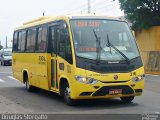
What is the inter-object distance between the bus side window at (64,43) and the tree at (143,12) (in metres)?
21.2

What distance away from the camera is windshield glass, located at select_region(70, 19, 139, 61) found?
1332 cm

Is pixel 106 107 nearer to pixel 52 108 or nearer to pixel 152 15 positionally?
pixel 52 108

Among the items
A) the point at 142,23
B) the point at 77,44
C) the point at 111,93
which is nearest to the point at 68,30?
the point at 77,44

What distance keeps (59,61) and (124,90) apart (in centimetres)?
227

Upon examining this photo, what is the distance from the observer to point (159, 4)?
3516 cm

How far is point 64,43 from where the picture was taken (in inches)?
551

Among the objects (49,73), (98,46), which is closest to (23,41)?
(49,73)

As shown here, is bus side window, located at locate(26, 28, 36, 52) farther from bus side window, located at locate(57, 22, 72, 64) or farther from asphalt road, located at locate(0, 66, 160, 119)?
bus side window, located at locate(57, 22, 72, 64)

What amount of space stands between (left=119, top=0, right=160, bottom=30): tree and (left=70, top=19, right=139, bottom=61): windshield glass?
21.1 meters

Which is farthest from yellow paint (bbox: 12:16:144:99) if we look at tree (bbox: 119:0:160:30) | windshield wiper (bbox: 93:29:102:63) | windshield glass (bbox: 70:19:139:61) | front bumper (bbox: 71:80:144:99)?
tree (bbox: 119:0:160:30)

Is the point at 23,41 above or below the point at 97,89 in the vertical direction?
above

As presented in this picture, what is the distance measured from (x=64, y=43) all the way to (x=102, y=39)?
1149 millimetres

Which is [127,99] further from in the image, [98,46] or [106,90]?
[98,46]

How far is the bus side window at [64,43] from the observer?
1356 cm
